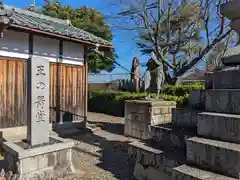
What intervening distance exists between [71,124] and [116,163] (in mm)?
3575

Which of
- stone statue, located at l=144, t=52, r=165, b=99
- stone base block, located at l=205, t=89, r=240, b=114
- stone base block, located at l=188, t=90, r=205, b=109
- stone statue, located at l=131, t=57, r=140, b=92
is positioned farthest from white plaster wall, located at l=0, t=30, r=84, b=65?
stone statue, located at l=131, t=57, r=140, b=92

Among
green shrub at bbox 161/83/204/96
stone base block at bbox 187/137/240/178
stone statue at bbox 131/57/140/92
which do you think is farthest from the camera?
stone statue at bbox 131/57/140/92

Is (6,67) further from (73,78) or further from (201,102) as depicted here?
(201,102)

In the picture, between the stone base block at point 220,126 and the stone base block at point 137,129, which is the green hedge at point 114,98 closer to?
the stone base block at point 137,129

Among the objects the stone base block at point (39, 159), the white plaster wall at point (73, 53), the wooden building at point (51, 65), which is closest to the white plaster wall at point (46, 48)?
the wooden building at point (51, 65)

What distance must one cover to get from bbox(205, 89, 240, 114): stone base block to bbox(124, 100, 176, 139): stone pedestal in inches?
143

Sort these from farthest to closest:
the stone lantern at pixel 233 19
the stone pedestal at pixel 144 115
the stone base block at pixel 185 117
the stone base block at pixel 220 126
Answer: the stone pedestal at pixel 144 115 < the stone base block at pixel 185 117 < the stone lantern at pixel 233 19 < the stone base block at pixel 220 126

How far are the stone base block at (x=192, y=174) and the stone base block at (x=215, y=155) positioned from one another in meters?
0.09

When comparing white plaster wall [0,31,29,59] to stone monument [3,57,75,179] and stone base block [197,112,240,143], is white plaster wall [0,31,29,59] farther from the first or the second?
stone base block [197,112,240,143]

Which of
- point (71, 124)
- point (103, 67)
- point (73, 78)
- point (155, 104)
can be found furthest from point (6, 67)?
point (103, 67)

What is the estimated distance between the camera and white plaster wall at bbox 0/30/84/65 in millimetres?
6414

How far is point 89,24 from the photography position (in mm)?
17266

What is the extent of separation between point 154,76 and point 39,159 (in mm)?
5802

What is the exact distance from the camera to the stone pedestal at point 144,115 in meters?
7.03
